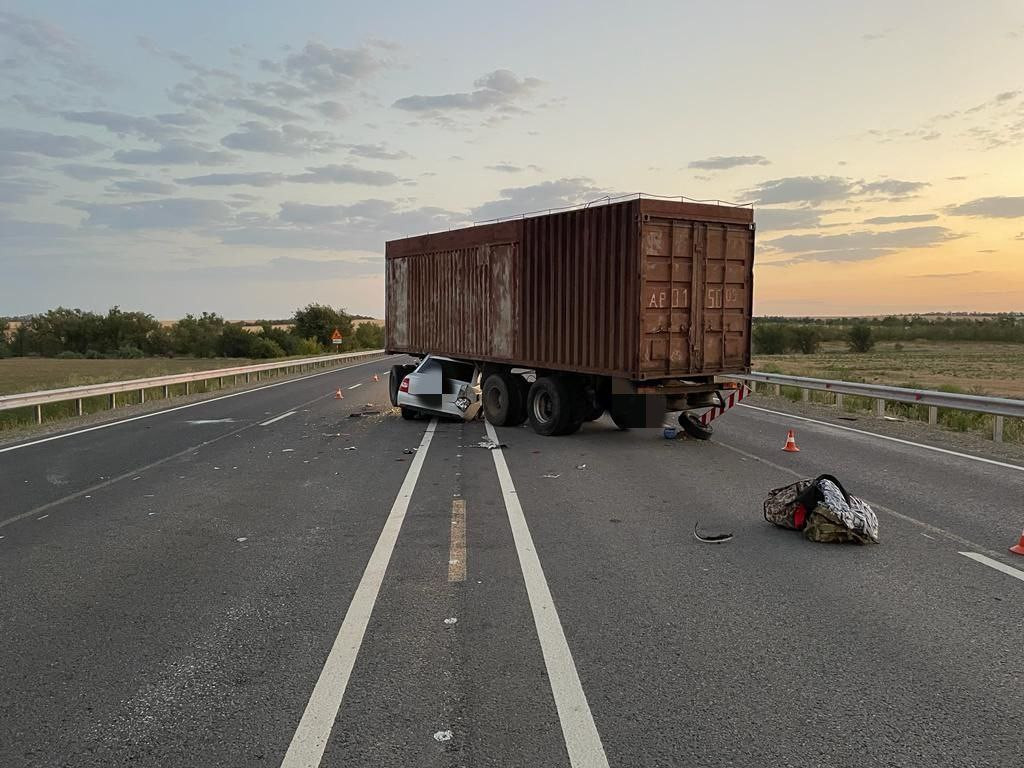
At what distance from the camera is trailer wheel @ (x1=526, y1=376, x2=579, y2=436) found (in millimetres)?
12500

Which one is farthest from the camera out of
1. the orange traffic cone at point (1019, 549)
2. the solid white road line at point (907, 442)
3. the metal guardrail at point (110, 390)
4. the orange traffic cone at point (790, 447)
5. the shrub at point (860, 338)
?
the shrub at point (860, 338)

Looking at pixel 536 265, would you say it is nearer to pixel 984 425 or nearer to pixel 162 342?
pixel 984 425

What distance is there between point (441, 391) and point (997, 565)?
10710 millimetres

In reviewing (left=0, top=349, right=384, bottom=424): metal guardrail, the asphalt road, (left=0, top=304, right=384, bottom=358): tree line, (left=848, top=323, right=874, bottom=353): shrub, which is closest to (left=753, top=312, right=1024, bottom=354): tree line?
(left=848, top=323, right=874, bottom=353): shrub

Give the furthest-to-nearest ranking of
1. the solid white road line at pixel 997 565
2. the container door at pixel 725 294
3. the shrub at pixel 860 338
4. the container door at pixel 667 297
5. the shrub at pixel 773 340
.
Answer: the shrub at pixel 860 338 < the shrub at pixel 773 340 < the container door at pixel 725 294 < the container door at pixel 667 297 < the solid white road line at pixel 997 565

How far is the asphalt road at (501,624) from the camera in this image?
3203mm

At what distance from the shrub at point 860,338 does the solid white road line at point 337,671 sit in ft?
240

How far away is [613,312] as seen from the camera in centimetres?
1130

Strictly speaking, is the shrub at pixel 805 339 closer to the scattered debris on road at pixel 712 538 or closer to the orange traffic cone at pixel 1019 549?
the orange traffic cone at pixel 1019 549

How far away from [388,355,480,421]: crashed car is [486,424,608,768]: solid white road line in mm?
8389

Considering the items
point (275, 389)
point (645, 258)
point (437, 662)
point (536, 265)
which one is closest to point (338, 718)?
point (437, 662)

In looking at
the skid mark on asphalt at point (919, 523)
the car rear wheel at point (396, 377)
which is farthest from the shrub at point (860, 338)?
the skid mark on asphalt at point (919, 523)

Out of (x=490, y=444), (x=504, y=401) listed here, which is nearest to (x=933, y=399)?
(x=504, y=401)

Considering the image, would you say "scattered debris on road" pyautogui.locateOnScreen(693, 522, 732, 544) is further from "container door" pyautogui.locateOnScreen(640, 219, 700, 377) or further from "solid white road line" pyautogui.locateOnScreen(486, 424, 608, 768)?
"container door" pyautogui.locateOnScreen(640, 219, 700, 377)
